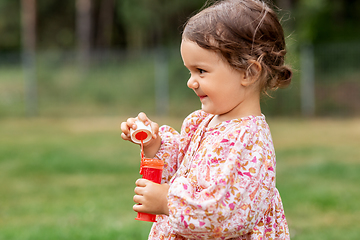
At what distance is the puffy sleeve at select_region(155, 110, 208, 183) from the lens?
218 cm

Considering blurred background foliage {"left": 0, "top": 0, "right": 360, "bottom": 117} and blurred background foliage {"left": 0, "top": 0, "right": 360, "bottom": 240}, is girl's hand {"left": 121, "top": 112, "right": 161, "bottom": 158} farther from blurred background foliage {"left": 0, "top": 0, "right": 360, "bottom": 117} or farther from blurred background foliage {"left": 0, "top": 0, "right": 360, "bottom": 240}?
blurred background foliage {"left": 0, "top": 0, "right": 360, "bottom": 117}

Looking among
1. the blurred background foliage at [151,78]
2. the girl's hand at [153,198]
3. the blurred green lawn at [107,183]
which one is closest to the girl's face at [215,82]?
the girl's hand at [153,198]

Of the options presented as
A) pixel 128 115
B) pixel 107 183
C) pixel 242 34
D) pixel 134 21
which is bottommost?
pixel 107 183

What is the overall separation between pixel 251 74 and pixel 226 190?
0.49 m

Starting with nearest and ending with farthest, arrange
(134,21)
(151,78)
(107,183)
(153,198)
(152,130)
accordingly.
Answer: (153,198)
(152,130)
(107,183)
(151,78)
(134,21)

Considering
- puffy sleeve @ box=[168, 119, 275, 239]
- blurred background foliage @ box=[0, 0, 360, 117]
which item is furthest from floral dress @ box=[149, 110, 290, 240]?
blurred background foliage @ box=[0, 0, 360, 117]

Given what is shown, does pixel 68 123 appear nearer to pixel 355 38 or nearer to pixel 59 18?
pixel 355 38

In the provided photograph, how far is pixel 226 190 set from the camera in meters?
1.71

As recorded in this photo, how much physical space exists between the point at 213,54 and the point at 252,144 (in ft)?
1.24

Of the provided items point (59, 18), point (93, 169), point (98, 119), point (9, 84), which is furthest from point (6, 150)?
point (59, 18)

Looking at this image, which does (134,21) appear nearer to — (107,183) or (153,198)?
(107,183)

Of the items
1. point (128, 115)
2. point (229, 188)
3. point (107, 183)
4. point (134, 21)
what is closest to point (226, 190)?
point (229, 188)

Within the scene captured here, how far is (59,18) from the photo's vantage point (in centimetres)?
3253

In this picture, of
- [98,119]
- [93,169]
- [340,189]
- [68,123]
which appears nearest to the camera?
[340,189]
